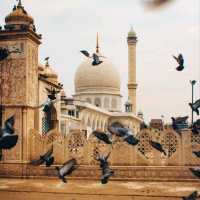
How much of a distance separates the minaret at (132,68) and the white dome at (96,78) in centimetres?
341

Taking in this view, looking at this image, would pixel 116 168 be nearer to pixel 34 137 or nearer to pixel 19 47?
pixel 34 137

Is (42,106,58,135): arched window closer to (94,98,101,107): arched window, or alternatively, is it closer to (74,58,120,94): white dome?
(74,58,120,94): white dome

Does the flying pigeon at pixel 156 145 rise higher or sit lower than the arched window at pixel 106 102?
lower

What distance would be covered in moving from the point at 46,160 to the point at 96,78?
4197 cm

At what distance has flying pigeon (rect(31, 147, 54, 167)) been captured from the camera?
11227 mm

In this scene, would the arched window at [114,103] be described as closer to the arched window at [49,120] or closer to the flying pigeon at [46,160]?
the arched window at [49,120]

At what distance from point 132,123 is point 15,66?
145ft

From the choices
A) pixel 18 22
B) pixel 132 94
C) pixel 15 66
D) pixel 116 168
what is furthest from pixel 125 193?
pixel 132 94

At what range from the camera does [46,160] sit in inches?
444

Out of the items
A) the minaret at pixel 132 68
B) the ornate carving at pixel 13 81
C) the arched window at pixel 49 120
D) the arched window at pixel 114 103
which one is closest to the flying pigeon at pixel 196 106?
the ornate carving at pixel 13 81

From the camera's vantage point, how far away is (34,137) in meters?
12.4

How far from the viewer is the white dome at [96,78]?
174 ft

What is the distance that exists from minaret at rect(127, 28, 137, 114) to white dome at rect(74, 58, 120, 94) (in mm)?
3405

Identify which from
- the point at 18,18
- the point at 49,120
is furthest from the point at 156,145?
the point at 49,120
